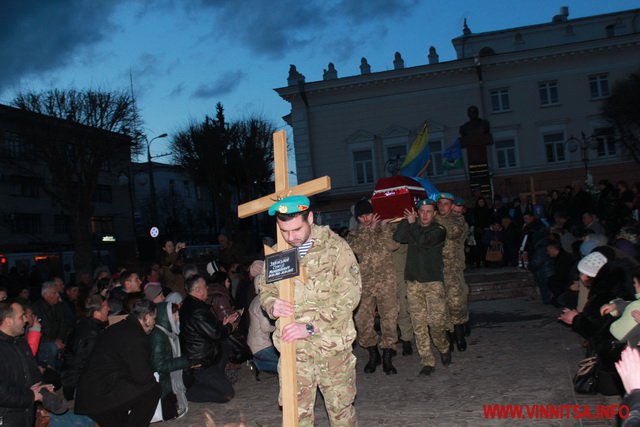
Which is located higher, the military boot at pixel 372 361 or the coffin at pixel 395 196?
the coffin at pixel 395 196

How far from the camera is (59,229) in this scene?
44.1 meters

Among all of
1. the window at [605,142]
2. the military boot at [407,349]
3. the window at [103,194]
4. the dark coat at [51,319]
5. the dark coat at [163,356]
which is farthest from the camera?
the window at [103,194]

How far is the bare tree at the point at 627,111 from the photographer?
31234 millimetres

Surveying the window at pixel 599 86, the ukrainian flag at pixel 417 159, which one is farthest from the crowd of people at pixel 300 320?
the window at pixel 599 86

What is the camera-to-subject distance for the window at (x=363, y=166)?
3772cm

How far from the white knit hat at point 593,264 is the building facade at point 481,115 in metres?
27.6

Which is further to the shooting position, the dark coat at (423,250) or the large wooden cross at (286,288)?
the dark coat at (423,250)

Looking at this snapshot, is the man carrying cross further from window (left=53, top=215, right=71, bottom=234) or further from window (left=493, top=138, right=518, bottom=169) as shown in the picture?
window (left=53, top=215, right=71, bottom=234)

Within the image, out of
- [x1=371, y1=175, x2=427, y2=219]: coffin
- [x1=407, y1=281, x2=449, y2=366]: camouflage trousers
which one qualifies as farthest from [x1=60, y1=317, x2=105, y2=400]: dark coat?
[x1=371, y1=175, x2=427, y2=219]: coffin

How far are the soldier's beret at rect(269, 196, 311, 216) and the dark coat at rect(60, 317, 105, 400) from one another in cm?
345

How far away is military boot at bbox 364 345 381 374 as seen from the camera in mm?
7938

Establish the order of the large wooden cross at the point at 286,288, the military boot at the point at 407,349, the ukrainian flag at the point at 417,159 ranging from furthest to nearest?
1. the ukrainian flag at the point at 417,159
2. the military boot at the point at 407,349
3. the large wooden cross at the point at 286,288

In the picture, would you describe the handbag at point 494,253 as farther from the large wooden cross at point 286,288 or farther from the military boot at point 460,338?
the large wooden cross at point 286,288

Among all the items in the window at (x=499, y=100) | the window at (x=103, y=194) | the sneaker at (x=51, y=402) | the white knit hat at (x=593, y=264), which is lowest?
the sneaker at (x=51, y=402)
